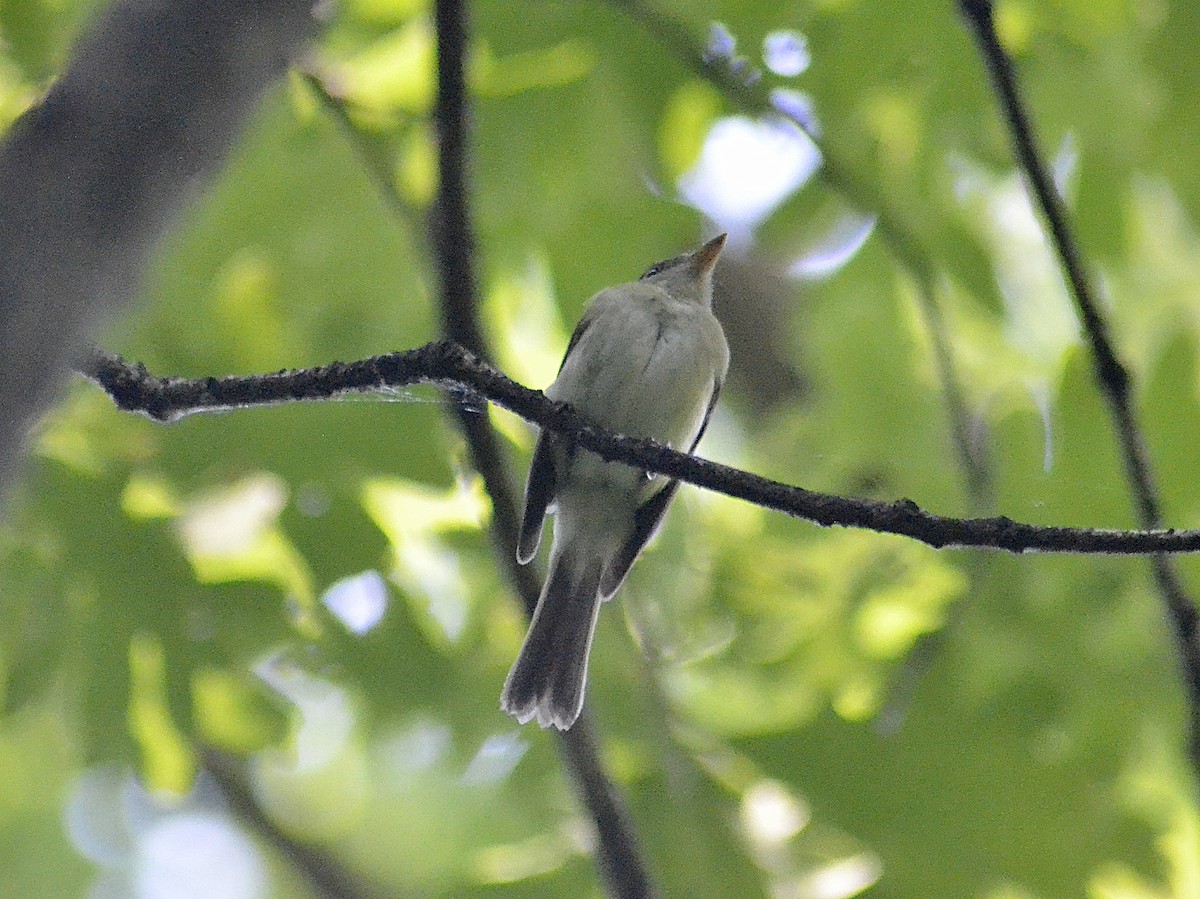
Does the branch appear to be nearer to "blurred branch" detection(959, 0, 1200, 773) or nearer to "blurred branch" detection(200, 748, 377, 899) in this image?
"blurred branch" detection(959, 0, 1200, 773)

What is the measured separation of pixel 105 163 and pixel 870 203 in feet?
8.84

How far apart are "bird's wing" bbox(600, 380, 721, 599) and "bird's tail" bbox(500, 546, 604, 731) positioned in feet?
0.18

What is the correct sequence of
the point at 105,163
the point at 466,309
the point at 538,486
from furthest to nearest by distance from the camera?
the point at 538,486, the point at 466,309, the point at 105,163

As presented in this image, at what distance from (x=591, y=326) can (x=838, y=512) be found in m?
2.06

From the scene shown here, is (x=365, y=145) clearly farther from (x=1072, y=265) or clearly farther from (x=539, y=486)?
(x=1072, y=265)

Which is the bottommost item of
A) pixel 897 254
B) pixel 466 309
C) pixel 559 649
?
pixel 559 649

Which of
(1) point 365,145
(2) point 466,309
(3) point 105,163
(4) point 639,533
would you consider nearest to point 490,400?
(2) point 466,309

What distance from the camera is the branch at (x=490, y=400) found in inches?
96.2

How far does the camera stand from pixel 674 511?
454 cm

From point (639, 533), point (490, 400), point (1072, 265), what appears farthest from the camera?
point (639, 533)

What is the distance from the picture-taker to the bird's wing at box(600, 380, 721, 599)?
4332mm

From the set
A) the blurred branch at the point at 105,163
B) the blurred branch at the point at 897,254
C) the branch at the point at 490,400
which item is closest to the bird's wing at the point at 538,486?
the blurred branch at the point at 897,254

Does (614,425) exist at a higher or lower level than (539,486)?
higher

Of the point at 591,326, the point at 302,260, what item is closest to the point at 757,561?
the point at 591,326
